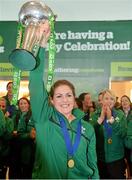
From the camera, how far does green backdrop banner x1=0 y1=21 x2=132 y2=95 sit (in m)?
6.03

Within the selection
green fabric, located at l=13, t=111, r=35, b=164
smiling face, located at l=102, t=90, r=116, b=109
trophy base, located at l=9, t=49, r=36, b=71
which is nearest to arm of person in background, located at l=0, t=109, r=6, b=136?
green fabric, located at l=13, t=111, r=35, b=164

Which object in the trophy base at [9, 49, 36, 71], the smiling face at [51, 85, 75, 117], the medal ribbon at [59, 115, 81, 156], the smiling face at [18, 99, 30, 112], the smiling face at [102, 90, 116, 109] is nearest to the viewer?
the trophy base at [9, 49, 36, 71]

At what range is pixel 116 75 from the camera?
6.11m

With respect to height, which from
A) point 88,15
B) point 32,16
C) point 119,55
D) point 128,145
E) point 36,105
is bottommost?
point 128,145

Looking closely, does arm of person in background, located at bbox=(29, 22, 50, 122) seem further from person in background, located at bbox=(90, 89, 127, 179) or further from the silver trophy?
person in background, located at bbox=(90, 89, 127, 179)

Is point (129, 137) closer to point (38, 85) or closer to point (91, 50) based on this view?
point (38, 85)

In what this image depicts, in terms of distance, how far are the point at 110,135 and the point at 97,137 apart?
5.7 inches

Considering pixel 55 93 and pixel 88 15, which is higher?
pixel 88 15

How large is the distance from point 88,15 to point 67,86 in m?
4.46

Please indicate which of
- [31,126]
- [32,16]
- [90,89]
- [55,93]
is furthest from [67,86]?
[90,89]

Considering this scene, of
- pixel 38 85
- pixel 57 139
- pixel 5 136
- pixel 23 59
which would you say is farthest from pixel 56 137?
pixel 5 136

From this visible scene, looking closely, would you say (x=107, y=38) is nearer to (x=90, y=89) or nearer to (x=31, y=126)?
(x=90, y=89)

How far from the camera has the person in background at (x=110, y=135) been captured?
12.7 ft

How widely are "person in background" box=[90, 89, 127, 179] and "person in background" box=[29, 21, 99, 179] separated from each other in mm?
1884
